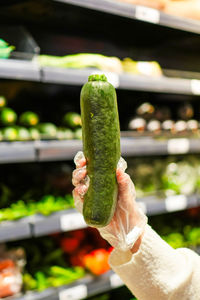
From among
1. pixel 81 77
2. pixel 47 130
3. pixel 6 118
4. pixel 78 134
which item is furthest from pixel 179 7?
pixel 6 118

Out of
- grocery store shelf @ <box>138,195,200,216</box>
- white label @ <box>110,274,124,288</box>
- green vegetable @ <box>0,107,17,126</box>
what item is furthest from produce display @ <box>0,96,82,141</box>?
white label @ <box>110,274,124,288</box>

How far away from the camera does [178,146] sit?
9.33 ft

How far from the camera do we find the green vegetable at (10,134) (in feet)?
6.97

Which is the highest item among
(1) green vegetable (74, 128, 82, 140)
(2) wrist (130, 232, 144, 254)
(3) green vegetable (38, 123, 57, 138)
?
(3) green vegetable (38, 123, 57, 138)

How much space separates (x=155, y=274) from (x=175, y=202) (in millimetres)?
1833

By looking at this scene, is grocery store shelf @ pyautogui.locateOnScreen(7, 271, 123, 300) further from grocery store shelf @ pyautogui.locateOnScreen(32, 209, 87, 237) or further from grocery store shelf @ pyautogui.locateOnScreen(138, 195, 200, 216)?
grocery store shelf @ pyautogui.locateOnScreen(138, 195, 200, 216)

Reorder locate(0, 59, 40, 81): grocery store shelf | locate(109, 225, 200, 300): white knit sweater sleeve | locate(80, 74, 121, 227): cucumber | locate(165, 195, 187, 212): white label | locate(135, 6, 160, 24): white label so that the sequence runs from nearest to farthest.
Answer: locate(80, 74, 121, 227): cucumber → locate(109, 225, 200, 300): white knit sweater sleeve → locate(0, 59, 40, 81): grocery store shelf → locate(135, 6, 160, 24): white label → locate(165, 195, 187, 212): white label

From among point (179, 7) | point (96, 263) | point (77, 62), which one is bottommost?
point (96, 263)

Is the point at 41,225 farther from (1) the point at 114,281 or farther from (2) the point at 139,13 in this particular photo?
(2) the point at 139,13

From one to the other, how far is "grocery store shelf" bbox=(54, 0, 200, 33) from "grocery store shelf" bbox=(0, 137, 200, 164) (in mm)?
751

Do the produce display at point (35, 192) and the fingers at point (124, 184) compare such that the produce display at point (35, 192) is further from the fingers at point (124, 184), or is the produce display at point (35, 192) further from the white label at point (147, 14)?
the fingers at point (124, 184)

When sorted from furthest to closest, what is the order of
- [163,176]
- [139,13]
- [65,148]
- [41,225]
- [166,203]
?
[163,176] → [166,203] → [139,13] → [65,148] → [41,225]

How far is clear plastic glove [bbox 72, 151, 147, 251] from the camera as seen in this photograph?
3.17 feet

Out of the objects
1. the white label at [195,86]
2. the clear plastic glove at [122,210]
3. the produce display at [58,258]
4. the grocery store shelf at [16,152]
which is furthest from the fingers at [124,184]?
the white label at [195,86]
